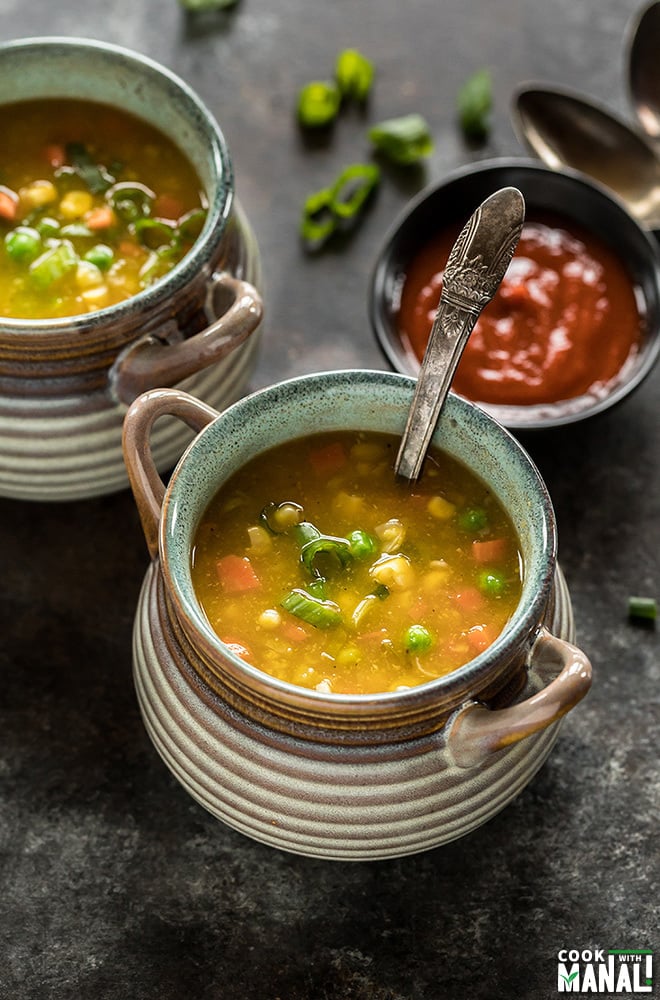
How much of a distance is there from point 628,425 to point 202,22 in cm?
167

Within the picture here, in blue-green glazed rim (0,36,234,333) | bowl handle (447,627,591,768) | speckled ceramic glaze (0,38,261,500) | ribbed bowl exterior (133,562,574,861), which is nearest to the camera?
bowl handle (447,627,591,768)

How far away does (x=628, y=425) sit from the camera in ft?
10.2

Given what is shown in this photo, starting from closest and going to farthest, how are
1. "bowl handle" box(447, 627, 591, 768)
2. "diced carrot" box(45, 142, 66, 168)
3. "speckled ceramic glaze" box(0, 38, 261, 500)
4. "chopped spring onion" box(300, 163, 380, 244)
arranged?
Answer: "bowl handle" box(447, 627, 591, 768) → "speckled ceramic glaze" box(0, 38, 261, 500) → "diced carrot" box(45, 142, 66, 168) → "chopped spring onion" box(300, 163, 380, 244)

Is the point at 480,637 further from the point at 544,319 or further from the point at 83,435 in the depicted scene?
the point at 544,319

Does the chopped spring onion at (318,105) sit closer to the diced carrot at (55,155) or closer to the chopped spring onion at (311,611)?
the diced carrot at (55,155)

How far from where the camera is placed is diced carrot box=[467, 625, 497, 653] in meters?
2.21

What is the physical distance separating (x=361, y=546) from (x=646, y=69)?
186 cm

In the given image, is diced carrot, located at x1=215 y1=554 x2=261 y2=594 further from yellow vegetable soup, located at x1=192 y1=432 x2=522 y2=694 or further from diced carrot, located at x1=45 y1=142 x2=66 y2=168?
diced carrot, located at x1=45 y1=142 x2=66 y2=168

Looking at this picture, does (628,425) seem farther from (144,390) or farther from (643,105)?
(144,390)

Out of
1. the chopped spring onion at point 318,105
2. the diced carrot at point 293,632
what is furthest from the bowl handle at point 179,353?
the chopped spring onion at point 318,105

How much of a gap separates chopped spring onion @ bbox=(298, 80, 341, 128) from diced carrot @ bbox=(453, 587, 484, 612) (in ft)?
5.60

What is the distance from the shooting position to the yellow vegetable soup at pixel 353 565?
219 cm

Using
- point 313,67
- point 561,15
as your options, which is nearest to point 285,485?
point 313,67

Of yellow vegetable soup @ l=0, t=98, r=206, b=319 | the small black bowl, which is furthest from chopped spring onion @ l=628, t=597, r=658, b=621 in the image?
yellow vegetable soup @ l=0, t=98, r=206, b=319
